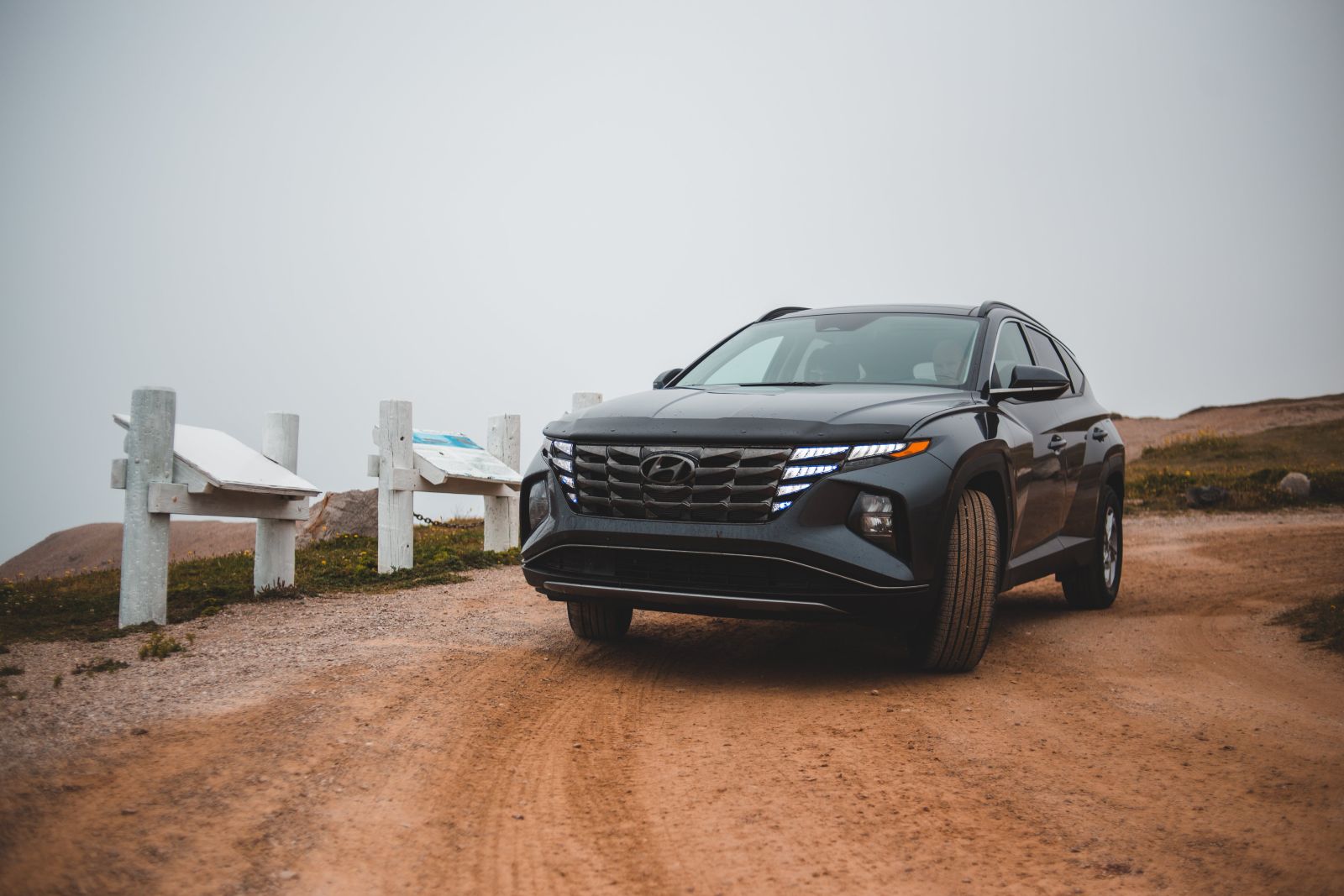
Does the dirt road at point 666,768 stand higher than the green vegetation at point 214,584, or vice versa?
the dirt road at point 666,768

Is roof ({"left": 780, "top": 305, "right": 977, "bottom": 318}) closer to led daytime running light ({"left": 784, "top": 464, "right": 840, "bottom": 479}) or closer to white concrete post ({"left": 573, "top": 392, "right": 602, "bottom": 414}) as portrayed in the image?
led daytime running light ({"left": 784, "top": 464, "right": 840, "bottom": 479})

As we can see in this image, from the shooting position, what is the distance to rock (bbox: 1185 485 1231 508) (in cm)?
1688

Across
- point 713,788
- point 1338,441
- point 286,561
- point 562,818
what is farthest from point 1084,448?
point 1338,441

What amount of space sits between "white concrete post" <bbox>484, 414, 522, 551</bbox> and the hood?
538 centimetres

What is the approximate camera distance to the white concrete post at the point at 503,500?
1075 cm

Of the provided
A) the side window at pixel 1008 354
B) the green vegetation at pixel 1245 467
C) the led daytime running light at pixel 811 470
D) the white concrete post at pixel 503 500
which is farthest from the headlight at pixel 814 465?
the green vegetation at pixel 1245 467

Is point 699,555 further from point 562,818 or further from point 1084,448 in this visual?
point 1084,448

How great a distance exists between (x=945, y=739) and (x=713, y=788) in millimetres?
1099

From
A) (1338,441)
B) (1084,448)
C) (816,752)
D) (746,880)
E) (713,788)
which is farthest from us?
(1338,441)

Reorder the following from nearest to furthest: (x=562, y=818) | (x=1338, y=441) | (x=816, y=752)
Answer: (x=562, y=818)
(x=816, y=752)
(x=1338, y=441)

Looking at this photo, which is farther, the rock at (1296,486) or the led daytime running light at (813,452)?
the rock at (1296,486)

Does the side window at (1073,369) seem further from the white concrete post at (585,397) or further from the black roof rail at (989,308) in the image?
the white concrete post at (585,397)

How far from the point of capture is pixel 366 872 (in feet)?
9.53

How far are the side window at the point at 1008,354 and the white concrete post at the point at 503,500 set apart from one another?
5.52 m
